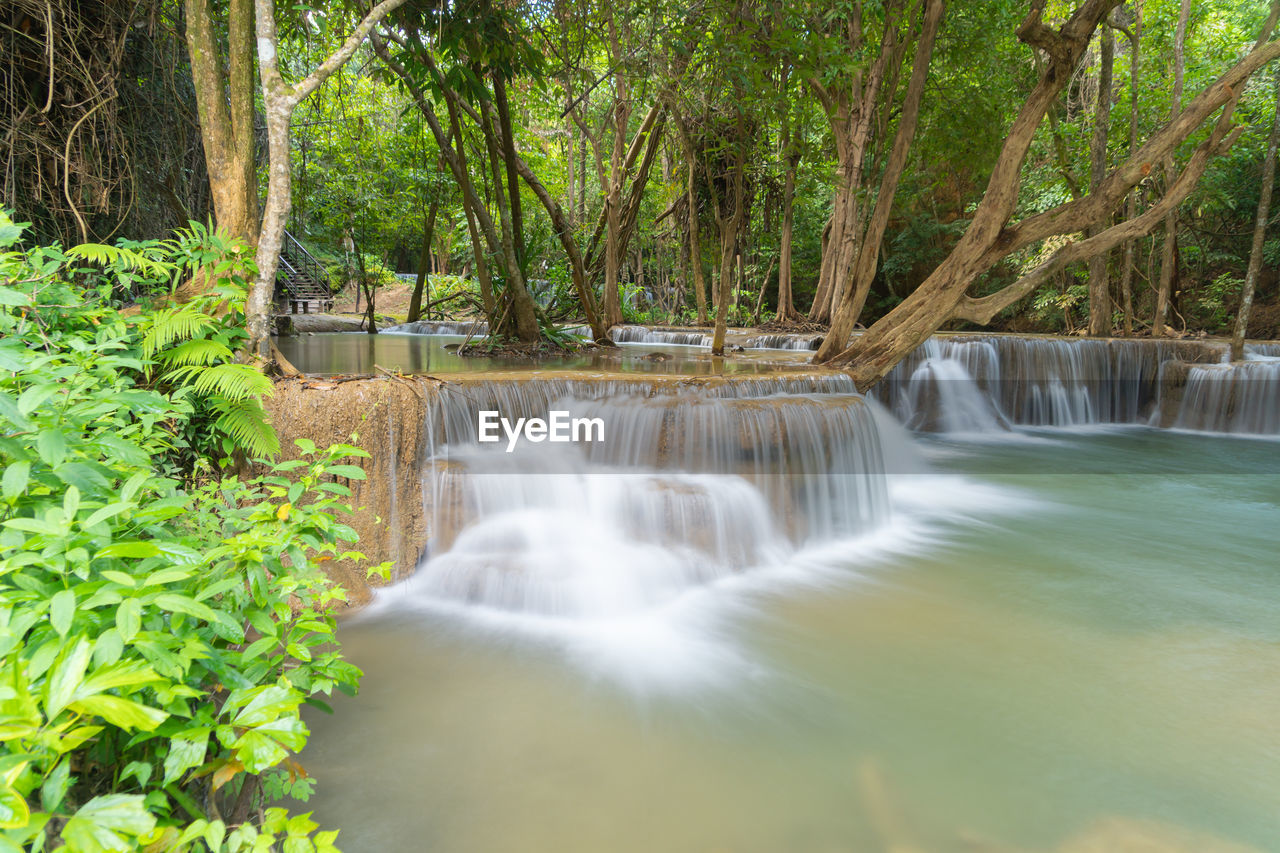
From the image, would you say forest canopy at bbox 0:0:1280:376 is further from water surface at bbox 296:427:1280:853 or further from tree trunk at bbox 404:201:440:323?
water surface at bbox 296:427:1280:853

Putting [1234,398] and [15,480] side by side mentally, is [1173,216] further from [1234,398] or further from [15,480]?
[15,480]

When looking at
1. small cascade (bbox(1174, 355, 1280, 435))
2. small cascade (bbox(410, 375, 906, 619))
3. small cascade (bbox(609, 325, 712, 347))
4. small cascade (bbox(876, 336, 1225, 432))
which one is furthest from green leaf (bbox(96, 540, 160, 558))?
small cascade (bbox(1174, 355, 1280, 435))

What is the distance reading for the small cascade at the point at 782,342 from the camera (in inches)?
453

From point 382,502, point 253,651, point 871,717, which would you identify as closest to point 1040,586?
point 871,717

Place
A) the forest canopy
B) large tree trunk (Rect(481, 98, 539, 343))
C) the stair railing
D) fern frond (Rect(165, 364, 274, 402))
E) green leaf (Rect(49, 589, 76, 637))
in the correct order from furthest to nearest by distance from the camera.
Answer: the stair railing
large tree trunk (Rect(481, 98, 539, 343))
the forest canopy
fern frond (Rect(165, 364, 274, 402))
green leaf (Rect(49, 589, 76, 637))

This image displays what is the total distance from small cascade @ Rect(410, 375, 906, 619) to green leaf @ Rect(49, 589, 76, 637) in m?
3.39

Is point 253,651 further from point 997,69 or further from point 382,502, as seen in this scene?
point 997,69

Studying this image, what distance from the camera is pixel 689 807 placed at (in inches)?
110

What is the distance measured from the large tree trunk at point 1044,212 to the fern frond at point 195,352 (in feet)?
19.8

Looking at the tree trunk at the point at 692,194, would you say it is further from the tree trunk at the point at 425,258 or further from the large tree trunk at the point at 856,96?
the tree trunk at the point at 425,258

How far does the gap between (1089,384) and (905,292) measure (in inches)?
398

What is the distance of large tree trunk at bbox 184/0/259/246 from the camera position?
451 centimetres

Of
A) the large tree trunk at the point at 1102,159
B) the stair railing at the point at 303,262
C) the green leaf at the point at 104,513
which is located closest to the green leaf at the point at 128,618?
the green leaf at the point at 104,513

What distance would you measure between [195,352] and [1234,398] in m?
13.4
